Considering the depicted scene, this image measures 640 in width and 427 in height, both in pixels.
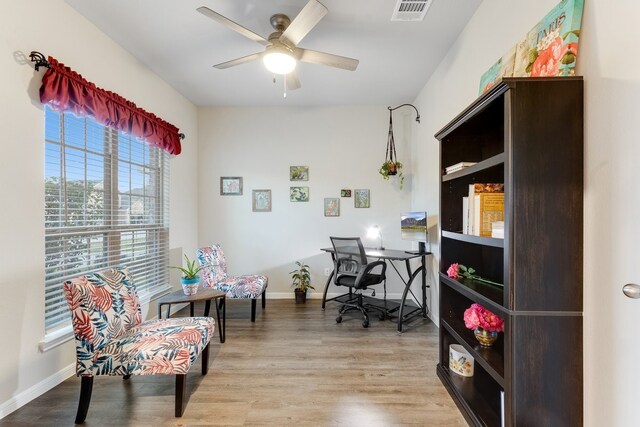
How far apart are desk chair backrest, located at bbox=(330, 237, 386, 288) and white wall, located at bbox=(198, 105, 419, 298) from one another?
0.82 metres

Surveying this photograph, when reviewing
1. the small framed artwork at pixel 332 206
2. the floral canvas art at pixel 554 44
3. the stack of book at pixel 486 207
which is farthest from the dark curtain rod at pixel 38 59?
the small framed artwork at pixel 332 206

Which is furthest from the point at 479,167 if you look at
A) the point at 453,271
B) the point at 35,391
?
the point at 35,391

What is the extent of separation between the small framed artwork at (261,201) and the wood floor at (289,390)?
1.81 meters

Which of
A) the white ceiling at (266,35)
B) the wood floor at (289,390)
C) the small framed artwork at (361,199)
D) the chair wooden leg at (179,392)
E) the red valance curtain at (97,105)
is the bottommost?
the wood floor at (289,390)

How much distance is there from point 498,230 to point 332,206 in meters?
2.78

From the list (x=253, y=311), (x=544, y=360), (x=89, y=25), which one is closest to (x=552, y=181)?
(x=544, y=360)

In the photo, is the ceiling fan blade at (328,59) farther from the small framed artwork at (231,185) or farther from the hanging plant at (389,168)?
the small framed artwork at (231,185)

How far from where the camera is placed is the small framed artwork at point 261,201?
4.09m

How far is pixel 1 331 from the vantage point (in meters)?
1.66

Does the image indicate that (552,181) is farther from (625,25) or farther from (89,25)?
(89,25)

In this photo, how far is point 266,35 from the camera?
97.4 inches

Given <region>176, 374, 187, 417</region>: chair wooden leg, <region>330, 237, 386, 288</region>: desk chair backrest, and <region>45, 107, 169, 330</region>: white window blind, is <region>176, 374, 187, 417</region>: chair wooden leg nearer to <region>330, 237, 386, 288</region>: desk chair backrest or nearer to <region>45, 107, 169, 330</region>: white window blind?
<region>45, 107, 169, 330</region>: white window blind

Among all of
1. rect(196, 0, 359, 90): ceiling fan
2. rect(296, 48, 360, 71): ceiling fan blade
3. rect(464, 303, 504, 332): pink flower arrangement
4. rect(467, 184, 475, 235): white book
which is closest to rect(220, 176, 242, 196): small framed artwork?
rect(196, 0, 359, 90): ceiling fan

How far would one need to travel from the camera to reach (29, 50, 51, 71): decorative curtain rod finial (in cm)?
183
